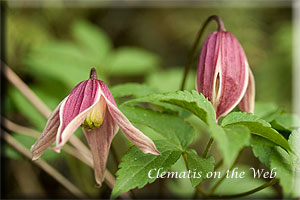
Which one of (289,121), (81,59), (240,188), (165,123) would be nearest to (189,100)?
(165,123)

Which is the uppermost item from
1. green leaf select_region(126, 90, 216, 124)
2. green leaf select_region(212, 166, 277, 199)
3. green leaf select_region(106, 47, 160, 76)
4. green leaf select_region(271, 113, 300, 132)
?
green leaf select_region(106, 47, 160, 76)

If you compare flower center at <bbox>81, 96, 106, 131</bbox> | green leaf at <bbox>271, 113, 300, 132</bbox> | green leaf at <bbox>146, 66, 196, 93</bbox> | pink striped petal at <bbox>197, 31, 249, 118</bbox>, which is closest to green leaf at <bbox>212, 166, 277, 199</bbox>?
green leaf at <bbox>146, 66, 196, 93</bbox>

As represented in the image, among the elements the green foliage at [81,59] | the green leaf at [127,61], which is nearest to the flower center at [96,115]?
the green foliage at [81,59]

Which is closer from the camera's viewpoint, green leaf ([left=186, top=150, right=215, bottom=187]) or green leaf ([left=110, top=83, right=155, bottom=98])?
green leaf ([left=186, top=150, right=215, bottom=187])

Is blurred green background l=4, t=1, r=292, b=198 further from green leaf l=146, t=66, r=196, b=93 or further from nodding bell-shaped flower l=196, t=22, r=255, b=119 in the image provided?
nodding bell-shaped flower l=196, t=22, r=255, b=119

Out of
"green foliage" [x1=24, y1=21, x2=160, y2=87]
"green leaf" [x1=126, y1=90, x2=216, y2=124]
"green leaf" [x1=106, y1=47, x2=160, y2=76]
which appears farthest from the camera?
"green leaf" [x1=106, y1=47, x2=160, y2=76]

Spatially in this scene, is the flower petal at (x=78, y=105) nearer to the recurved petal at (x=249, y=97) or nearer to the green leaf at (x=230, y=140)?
the green leaf at (x=230, y=140)

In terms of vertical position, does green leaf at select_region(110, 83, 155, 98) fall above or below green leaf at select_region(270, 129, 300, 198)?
above
